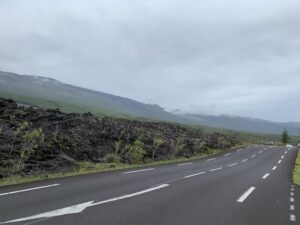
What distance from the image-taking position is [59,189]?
10.4 m

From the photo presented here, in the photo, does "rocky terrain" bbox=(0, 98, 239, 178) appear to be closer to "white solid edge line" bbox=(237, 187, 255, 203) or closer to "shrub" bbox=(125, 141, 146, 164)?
"shrub" bbox=(125, 141, 146, 164)

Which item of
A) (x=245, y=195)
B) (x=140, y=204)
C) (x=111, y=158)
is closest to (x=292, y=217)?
(x=245, y=195)

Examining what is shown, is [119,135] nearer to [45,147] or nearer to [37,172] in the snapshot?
[45,147]

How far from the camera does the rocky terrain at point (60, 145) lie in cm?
1700

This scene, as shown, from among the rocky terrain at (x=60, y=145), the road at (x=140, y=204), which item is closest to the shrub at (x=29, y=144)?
the rocky terrain at (x=60, y=145)

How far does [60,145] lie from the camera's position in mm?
21156

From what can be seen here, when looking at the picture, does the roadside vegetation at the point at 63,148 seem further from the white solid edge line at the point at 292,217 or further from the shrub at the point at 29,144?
the white solid edge line at the point at 292,217

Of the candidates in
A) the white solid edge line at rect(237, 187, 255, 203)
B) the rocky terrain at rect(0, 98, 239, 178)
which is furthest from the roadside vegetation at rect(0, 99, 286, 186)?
the white solid edge line at rect(237, 187, 255, 203)

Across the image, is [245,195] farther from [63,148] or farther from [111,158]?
[63,148]

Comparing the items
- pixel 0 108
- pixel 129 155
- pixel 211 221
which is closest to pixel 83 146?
pixel 129 155

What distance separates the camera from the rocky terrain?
55.8 feet

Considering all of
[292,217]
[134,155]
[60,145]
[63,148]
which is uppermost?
[292,217]

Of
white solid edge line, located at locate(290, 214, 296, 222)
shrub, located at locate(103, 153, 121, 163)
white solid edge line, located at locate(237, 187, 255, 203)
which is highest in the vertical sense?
white solid edge line, located at locate(290, 214, 296, 222)

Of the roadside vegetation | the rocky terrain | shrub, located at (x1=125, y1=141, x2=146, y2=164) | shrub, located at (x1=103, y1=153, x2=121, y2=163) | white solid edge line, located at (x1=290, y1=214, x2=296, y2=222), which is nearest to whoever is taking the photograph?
white solid edge line, located at (x1=290, y1=214, x2=296, y2=222)
